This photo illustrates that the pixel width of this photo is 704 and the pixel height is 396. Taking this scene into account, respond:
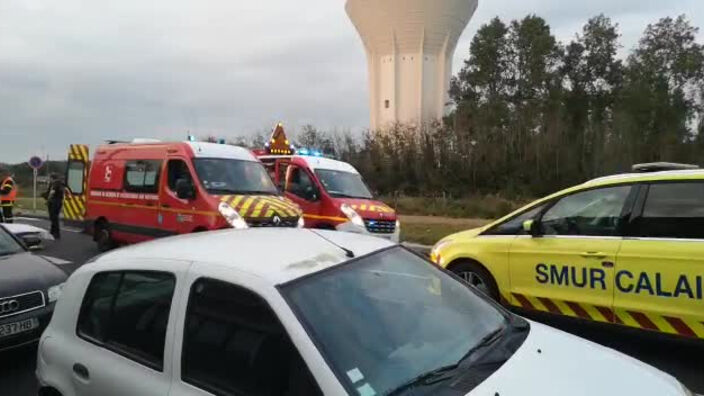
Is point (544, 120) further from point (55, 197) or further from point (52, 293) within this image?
point (52, 293)

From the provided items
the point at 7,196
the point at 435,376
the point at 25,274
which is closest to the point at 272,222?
the point at 25,274

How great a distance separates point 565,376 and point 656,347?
3.81 meters

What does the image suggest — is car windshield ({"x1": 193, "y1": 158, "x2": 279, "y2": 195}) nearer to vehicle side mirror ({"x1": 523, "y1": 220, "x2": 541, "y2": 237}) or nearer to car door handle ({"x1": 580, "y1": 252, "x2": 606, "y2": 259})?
vehicle side mirror ({"x1": 523, "y1": 220, "x2": 541, "y2": 237})

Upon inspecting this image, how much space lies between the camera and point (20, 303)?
5.44 meters

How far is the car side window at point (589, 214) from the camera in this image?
5.66 m

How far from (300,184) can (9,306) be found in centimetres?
841

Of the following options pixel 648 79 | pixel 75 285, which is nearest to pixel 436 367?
pixel 75 285

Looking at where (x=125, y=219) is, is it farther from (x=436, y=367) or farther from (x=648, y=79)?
(x=648, y=79)

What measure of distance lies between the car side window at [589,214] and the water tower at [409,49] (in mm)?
Answer: 40244

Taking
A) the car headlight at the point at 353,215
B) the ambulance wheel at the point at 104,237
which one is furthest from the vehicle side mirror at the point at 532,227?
the ambulance wheel at the point at 104,237

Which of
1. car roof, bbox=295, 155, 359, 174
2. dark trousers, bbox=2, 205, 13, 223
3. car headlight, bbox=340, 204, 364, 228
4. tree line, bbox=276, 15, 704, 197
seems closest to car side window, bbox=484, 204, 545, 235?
car headlight, bbox=340, 204, 364, 228

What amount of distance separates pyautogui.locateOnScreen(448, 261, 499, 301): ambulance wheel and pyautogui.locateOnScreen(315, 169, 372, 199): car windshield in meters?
6.31

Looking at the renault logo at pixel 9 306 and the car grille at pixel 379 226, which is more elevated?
the renault logo at pixel 9 306

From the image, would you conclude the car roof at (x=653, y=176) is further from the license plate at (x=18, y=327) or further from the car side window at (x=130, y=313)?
the license plate at (x=18, y=327)
